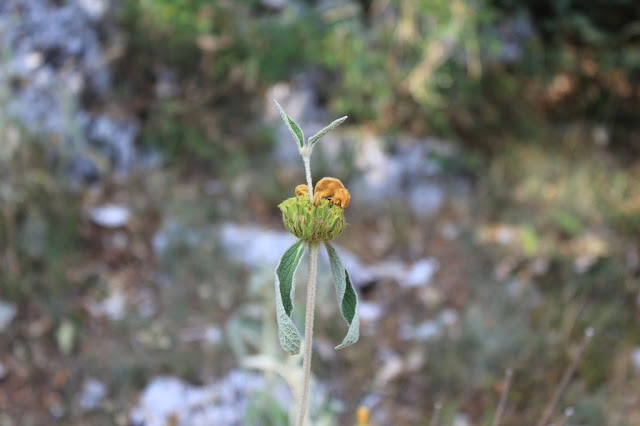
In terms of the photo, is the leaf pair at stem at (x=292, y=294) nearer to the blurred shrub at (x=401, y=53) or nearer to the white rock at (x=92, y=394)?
the white rock at (x=92, y=394)

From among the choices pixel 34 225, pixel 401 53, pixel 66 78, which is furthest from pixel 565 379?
pixel 66 78

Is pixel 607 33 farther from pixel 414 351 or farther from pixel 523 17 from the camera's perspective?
pixel 414 351

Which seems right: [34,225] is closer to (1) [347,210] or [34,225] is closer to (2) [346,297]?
(1) [347,210]

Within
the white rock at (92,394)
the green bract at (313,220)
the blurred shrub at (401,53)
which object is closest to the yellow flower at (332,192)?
the green bract at (313,220)

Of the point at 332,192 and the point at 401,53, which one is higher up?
the point at 401,53

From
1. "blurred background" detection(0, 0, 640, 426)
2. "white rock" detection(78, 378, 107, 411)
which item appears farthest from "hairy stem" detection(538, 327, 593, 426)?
"white rock" detection(78, 378, 107, 411)

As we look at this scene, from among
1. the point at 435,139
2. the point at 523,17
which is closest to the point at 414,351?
the point at 435,139
